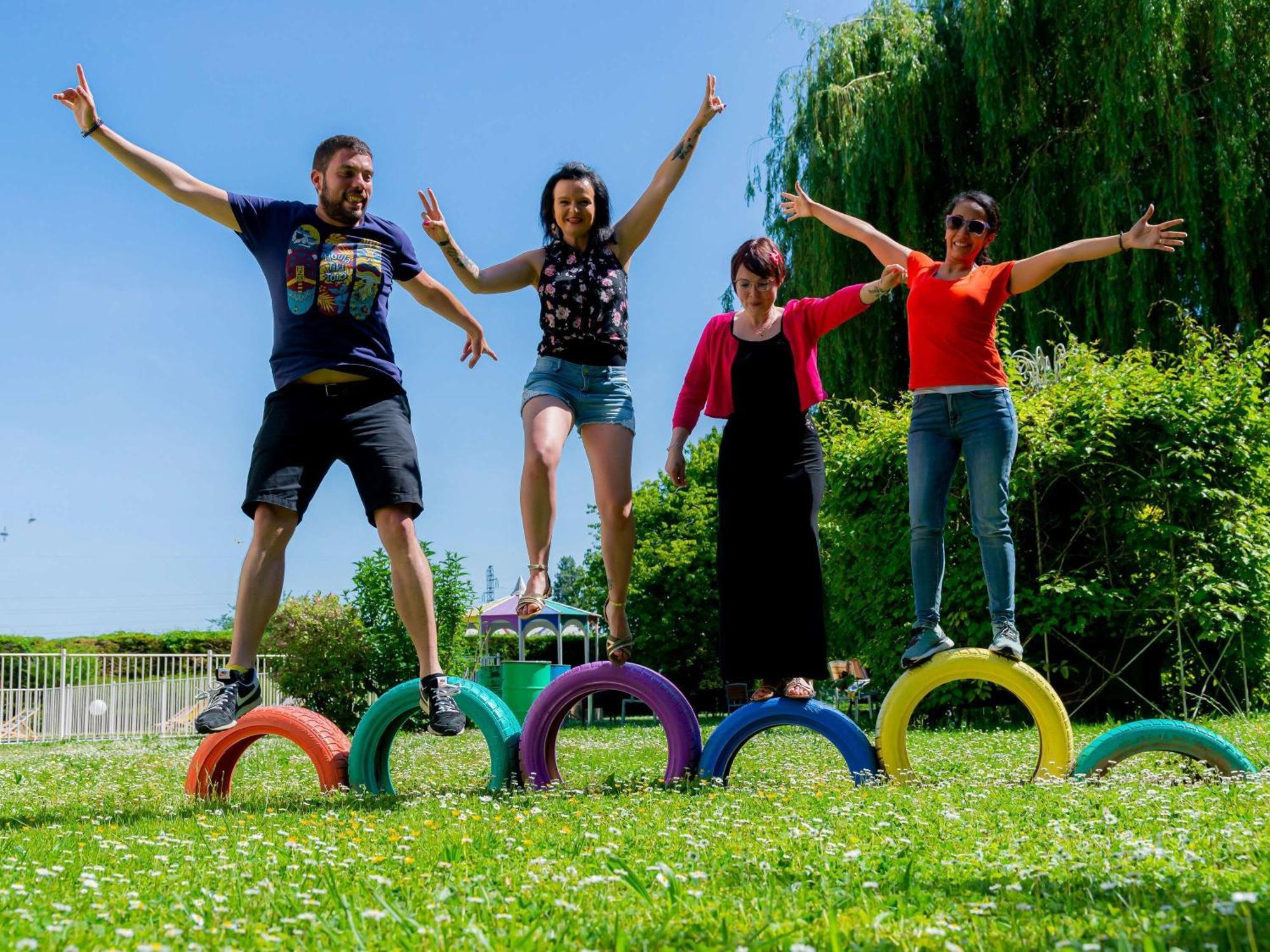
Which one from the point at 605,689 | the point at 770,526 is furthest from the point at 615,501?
the point at 605,689

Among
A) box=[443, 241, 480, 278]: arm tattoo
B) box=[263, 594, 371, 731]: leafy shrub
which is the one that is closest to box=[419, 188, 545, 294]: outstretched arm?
box=[443, 241, 480, 278]: arm tattoo

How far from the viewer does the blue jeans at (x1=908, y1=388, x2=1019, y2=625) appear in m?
5.40

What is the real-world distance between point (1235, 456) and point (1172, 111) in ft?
20.6

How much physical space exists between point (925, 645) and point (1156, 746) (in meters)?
1.18

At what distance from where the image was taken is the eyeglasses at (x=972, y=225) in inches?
223

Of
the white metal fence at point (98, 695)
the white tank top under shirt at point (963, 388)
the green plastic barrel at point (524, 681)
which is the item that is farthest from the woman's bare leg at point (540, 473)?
the white metal fence at point (98, 695)

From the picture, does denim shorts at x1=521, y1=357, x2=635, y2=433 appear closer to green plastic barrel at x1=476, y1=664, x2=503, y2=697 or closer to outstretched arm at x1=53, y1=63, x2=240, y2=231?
outstretched arm at x1=53, y1=63, x2=240, y2=231

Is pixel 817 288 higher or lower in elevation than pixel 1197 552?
higher

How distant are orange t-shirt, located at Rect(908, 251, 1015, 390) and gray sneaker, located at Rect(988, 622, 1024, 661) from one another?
1.20m

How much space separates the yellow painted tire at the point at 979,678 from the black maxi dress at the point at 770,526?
0.46 metres

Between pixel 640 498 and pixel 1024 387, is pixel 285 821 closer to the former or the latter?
pixel 1024 387

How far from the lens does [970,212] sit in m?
5.68

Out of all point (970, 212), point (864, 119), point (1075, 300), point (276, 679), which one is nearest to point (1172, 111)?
point (1075, 300)

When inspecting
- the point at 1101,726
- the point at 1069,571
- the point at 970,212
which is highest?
the point at 970,212
